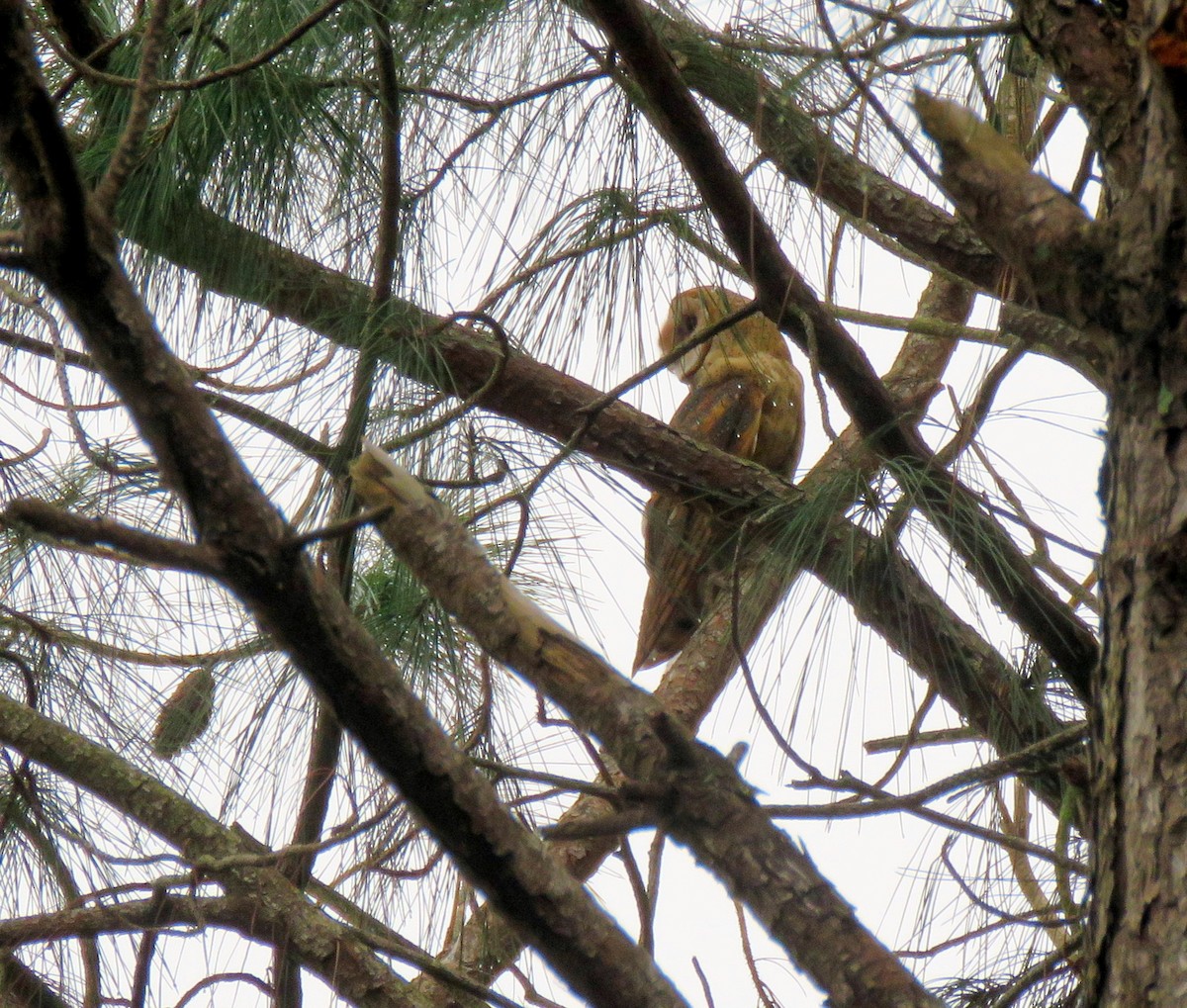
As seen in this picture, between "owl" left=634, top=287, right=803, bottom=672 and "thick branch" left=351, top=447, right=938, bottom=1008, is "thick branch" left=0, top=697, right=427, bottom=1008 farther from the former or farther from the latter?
"owl" left=634, top=287, right=803, bottom=672

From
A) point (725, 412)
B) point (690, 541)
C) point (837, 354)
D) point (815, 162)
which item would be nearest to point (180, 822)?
point (690, 541)

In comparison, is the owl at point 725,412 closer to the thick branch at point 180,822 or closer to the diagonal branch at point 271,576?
the thick branch at point 180,822

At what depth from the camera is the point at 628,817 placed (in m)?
0.94

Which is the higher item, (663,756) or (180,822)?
(180,822)

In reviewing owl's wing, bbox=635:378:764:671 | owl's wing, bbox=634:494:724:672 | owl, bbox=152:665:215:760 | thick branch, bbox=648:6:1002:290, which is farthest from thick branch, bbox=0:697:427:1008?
thick branch, bbox=648:6:1002:290

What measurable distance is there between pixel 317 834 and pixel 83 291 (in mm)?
1021

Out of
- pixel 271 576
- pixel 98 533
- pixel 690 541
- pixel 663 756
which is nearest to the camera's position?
pixel 98 533

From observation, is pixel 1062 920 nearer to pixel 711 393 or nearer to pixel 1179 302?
pixel 1179 302

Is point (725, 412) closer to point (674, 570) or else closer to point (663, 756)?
point (674, 570)

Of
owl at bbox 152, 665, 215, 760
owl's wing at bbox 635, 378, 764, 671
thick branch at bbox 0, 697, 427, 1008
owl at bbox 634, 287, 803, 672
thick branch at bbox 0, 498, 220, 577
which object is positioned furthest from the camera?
owl at bbox 634, 287, 803, 672

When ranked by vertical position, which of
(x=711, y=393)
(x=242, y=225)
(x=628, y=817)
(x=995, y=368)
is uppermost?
(x=711, y=393)

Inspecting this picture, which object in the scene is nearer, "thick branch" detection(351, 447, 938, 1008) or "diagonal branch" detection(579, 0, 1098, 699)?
"thick branch" detection(351, 447, 938, 1008)

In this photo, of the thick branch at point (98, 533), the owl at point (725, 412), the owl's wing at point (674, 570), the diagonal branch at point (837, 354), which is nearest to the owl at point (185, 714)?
the owl's wing at point (674, 570)

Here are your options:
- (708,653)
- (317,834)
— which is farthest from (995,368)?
(708,653)
